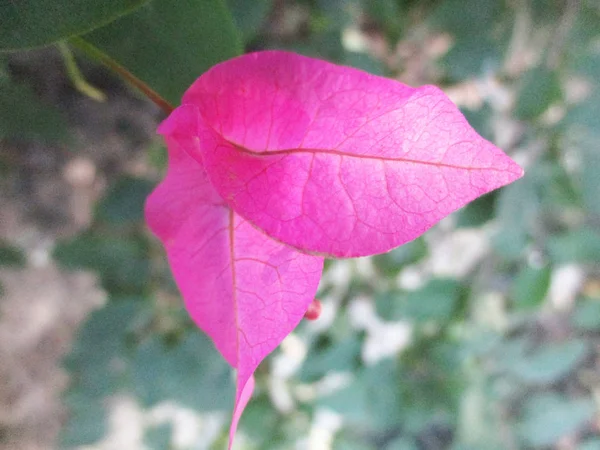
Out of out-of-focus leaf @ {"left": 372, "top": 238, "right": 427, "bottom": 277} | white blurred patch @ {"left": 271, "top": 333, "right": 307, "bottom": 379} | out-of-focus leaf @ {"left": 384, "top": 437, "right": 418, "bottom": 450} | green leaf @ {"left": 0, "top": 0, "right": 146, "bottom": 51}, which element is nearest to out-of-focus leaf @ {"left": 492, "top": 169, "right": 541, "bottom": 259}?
out-of-focus leaf @ {"left": 372, "top": 238, "right": 427, "bottom": 277}

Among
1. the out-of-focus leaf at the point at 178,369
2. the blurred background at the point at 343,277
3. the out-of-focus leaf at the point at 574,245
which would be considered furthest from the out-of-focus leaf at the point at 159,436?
the out-of-focus leaf at the point at 574,245

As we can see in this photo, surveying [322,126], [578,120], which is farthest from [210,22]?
[578,120]

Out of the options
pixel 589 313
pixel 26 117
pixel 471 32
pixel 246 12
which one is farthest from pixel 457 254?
pixel 26 117

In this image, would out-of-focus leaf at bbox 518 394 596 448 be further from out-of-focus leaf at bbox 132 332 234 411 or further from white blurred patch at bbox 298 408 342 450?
out-of-focus leaf at bbox 132 332 234 411

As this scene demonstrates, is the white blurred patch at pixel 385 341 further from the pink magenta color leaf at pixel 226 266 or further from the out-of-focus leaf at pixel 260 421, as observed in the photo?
the pink magenta color leaf at pixel 226 266

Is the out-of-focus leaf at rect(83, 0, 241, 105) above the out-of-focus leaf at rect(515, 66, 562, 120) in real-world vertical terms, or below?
below

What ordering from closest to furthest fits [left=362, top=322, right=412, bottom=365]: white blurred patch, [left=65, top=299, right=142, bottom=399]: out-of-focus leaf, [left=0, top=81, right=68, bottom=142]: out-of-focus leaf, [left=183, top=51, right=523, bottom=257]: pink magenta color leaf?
[left=183, top=51, right=523, bottom=257]: pink magenta color leaf < [left=0, top=81, right=68, bottom=142]: out-of-focus leaf < [left=65, top=299, right=142, bottom=399]: out-of-focus leaf < [left=362, top=322, right=412, bottom=365]: white blurred patch

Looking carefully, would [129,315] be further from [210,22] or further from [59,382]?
[210,22]
